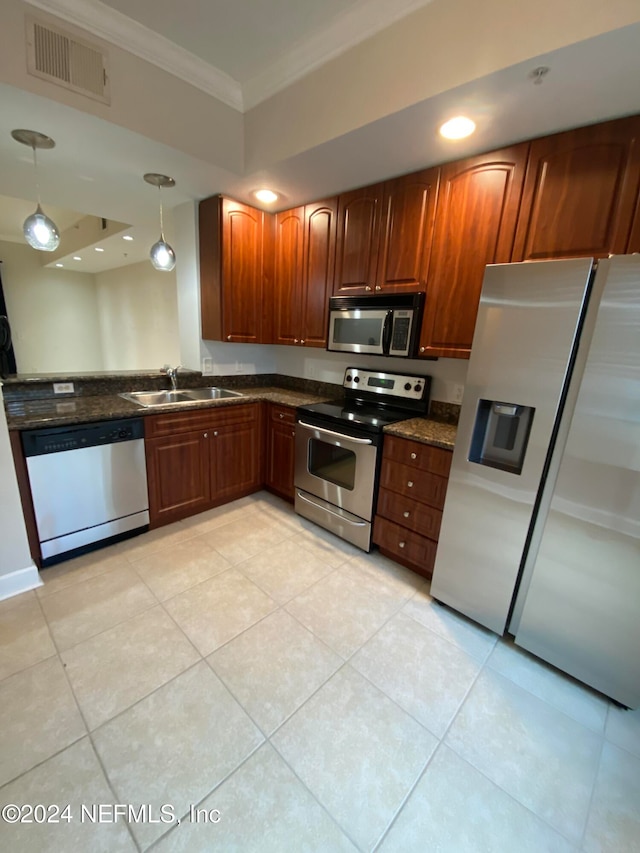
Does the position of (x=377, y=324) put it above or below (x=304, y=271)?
below

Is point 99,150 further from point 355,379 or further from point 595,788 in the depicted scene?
point 595,788

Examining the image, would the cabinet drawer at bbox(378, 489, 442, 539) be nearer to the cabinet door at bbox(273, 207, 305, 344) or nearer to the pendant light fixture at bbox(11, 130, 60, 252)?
the cabinet door at bbox(273, 207, 305, 344)

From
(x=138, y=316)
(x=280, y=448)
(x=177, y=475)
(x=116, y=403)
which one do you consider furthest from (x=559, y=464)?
(x=138, y=316)

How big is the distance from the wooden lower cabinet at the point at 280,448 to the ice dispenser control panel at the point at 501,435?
145cm

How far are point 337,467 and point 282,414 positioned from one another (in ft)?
2.32

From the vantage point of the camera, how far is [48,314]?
6582mm

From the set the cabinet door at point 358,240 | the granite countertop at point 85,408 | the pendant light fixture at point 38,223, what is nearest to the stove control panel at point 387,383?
the granite countertop at point 85,408

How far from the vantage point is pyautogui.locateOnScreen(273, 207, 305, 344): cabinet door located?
8.84ft

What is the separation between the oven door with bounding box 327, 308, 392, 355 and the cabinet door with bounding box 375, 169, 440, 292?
20 cm

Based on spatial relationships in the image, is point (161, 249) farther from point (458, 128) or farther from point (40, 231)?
point (458, 128)

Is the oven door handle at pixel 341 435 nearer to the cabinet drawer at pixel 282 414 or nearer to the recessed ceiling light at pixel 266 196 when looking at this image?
the cabinet drawer at pixel 282 414

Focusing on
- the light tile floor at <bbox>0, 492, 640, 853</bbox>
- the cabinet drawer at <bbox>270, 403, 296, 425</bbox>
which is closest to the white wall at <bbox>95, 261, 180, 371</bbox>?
the cabinet drawer at <bbox>270, 403, 296, 425</bbox>

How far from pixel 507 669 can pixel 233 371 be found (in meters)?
2.91

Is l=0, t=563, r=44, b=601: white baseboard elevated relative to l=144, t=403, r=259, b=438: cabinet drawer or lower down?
lower down
